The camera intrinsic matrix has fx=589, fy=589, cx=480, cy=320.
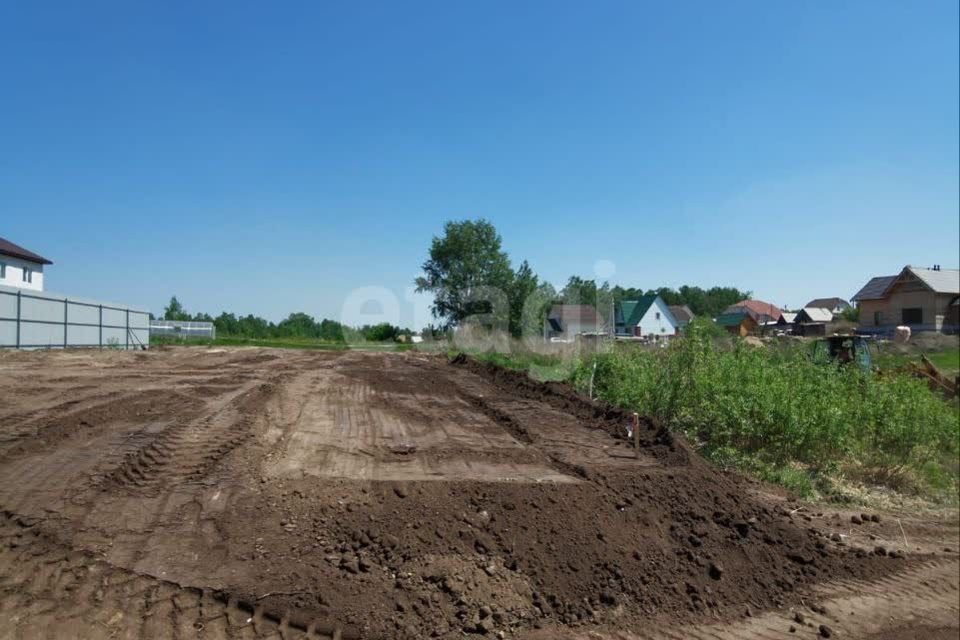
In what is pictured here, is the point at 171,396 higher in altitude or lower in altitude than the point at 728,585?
higher

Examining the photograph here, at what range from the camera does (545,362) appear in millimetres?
20125

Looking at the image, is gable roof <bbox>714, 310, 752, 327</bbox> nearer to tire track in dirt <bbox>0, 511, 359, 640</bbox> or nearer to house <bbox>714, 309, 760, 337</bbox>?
house <bbox>714, 309, 760, 337</bbox>

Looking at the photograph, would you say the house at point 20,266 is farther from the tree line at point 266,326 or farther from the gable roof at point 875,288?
the gable roof at point 875,288

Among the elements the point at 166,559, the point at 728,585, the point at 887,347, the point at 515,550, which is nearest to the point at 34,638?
the point at 166,559

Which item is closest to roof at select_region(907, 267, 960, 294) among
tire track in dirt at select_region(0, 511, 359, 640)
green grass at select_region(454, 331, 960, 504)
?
green grass at select_region(454, 331, 960, 504)

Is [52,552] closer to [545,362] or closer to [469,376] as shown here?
[469,376]

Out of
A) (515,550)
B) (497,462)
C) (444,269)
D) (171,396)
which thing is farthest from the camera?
(444,269)

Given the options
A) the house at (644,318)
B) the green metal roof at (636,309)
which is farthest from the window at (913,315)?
the green metal roof at (636,309)

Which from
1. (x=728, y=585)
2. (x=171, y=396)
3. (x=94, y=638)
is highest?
(x=171, y=396)

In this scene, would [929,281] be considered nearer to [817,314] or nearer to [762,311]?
[817,314]

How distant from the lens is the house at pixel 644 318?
36750 mm

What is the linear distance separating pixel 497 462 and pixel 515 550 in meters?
2.41

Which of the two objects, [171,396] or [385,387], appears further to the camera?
[385,387]

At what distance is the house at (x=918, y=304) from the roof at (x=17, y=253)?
1660 inches
